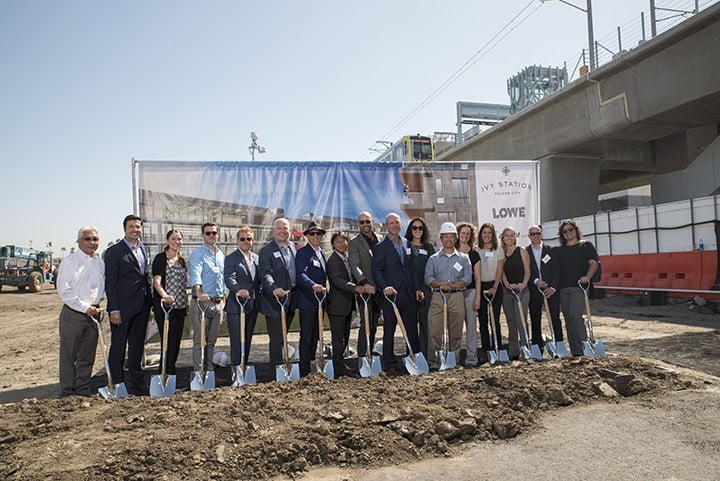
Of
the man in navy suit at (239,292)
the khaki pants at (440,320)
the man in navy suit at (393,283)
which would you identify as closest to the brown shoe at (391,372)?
the man in navy suit at (393,283)

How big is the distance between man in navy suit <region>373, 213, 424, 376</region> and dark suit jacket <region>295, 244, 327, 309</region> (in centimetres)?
64

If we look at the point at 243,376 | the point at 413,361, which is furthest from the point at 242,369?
Result: the point at 413,361

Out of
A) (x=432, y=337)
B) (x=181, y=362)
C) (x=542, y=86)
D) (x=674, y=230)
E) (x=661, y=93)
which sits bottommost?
(x=181, y=362)

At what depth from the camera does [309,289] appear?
5.35 metres

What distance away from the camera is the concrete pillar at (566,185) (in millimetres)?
16172

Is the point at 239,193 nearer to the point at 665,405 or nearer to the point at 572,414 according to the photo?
the point at 572,414

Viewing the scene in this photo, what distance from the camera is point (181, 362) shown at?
7.02 meters

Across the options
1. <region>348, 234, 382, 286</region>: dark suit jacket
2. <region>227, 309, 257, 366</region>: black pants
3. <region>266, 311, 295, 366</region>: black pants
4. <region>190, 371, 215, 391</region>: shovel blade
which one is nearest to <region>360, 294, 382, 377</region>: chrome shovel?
<region>348, 234, 382, 286</region>: dark suit jacket

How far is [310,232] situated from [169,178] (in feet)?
7.62

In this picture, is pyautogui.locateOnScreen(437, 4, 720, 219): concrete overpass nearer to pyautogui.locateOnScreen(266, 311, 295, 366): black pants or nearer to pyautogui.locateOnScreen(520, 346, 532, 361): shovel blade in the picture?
pyautogui.locateOnScreen(520, 346, 532, 361): shovel blade

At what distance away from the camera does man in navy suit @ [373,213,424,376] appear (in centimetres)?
550

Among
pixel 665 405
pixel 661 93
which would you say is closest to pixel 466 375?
pixel 665 405

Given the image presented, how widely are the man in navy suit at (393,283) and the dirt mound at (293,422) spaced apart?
911 millimetres

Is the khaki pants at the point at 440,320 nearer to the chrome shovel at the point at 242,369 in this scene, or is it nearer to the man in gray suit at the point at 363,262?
the man in gray suit at the point at 363,262
